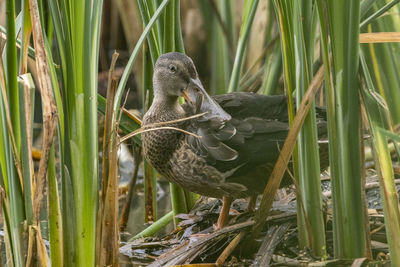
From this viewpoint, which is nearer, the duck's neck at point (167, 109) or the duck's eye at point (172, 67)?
the duck's eye at point (172, 67)

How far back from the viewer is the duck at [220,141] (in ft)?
10.1

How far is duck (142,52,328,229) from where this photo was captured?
308cm

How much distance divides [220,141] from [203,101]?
0.64 ft

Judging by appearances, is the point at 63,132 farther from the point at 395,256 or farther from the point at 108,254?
the point at 395,256

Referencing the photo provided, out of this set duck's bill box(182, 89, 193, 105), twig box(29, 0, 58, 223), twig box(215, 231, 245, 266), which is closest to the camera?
twig box(29, 0, 58, 223)

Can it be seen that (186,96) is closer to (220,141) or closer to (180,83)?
(180,83)

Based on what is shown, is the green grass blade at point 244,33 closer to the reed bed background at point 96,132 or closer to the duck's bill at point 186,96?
the duck's bill at point 186,96

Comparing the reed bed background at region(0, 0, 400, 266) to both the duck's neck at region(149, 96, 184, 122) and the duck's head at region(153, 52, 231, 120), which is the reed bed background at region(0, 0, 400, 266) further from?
the duck's neck at region(149, 96, 184, 122)

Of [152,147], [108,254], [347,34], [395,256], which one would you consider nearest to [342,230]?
[395,256]

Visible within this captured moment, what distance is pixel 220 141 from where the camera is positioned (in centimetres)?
310

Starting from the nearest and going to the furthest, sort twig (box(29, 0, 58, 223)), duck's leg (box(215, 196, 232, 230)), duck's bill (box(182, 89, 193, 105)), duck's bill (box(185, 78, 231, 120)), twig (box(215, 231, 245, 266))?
twig (box(29, 0, 58, 223)), twig (box(215, 231, 245, 266)), duck's bill (box(185, 78, 231, 120)), duck's leg (box(215, 196, 232, 230)), duck's bill (box(182, 89, 193, 105))

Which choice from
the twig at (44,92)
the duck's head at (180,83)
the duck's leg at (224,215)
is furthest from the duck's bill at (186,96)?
the twig at (44,92)

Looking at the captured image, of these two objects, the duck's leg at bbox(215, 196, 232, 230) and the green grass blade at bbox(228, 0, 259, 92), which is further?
the duck's leg at bbox(215, 196, 232, 230)

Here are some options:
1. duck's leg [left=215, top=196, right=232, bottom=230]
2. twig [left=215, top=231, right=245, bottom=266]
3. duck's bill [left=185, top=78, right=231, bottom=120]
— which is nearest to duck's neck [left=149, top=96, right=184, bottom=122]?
duck's bill [left=185, top=78, right=231, bottom=120]
